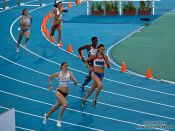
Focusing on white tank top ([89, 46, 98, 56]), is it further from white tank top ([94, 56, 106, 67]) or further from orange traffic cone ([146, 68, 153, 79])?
orange traffic cone ([146, 68, 153, 79])

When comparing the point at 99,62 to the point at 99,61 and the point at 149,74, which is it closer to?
the point at 99,61

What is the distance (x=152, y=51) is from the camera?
2508 cm

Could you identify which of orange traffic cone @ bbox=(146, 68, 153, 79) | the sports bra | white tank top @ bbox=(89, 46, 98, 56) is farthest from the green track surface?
the sports bra

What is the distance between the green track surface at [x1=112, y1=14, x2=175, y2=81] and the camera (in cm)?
2173

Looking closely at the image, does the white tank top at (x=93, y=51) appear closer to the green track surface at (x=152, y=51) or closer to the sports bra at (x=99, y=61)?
the sports bra at (x=99, y=61)

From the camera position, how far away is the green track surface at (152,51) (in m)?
21.7

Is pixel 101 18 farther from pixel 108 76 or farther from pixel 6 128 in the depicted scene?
pixel 6 128

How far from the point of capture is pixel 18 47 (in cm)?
2486

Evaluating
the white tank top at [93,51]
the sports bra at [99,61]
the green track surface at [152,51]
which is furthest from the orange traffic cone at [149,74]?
the sports bra at [99,61]

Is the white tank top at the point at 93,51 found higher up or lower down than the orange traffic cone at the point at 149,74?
higher up

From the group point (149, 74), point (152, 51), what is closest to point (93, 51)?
point (149, 74)

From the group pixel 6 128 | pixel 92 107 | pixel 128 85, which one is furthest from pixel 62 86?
pixel 6 128

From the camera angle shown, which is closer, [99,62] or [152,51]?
[99,62]

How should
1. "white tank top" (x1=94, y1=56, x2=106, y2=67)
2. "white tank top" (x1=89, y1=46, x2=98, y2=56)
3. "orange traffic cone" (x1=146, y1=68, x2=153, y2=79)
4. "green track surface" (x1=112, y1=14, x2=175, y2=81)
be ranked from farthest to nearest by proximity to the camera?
"green track surface" (x1=112, y1=14, x2=175, y2=81)
"orange traffic cone" (x1=146, y1=68, x2=153, y2=79)
"white tank top" (x1=89, y1=46, x2=98, y2=56)
"white tank top" (x1=94, y1=56, x2=106, y2=67)
